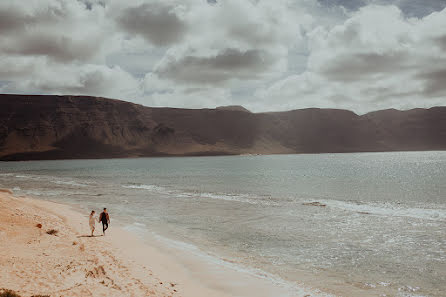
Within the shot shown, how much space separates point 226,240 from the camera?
18.0 metres

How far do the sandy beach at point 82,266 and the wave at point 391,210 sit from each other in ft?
60.6

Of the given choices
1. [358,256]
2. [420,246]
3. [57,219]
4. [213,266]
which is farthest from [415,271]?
[57,219]

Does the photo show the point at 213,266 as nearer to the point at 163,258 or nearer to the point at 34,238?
the point at 163,258

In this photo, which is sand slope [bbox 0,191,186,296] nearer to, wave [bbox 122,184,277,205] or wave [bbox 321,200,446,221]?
wave [bbox 122,184,277,205]

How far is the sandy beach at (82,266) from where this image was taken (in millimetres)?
9516

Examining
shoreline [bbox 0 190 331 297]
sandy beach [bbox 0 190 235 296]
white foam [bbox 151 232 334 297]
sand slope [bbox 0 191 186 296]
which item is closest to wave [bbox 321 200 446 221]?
white foam [bbox 151 232 334 297]

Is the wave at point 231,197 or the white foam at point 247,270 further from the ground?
the white foam at point 247,270

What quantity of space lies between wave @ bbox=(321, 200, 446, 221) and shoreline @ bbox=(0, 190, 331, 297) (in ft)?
53.9

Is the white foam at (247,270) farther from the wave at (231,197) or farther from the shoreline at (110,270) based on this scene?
the wave at (231,197)

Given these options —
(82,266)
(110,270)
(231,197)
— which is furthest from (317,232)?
(231,197)

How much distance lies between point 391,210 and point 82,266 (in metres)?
23.8

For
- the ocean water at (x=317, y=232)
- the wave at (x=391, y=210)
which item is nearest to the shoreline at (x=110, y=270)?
the ocean water at (x=317, y=232)

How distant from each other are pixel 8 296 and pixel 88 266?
11.7 ft

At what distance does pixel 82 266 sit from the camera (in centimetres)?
1134
